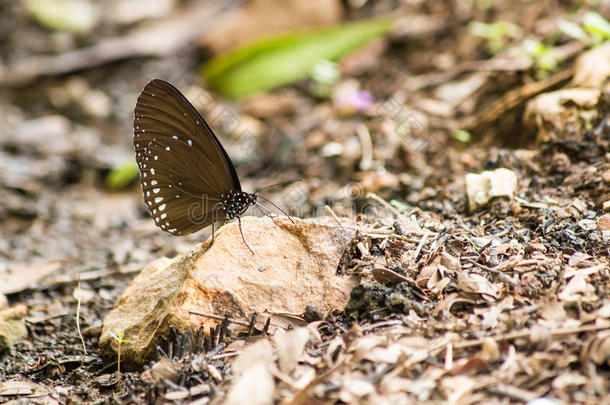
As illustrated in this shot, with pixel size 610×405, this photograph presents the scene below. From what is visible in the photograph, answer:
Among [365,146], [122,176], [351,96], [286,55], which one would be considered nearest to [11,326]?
[122,176]

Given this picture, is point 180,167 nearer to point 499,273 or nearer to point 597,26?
point 499,273

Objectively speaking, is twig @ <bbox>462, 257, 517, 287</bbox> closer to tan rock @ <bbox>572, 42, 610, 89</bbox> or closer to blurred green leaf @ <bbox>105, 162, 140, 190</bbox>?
tan rock @ <bbox>572, 42, 610, 89</bbox>

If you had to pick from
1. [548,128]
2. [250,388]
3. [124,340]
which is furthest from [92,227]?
[548,128]

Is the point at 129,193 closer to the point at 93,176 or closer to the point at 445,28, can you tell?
the point at 93,176

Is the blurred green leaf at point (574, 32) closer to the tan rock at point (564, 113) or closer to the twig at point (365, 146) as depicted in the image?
the tan rock at point (564, 113)

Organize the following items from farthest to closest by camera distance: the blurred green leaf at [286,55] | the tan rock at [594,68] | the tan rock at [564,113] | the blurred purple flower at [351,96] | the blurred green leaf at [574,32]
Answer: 1. the blurred green leaf at [286,55]
2. the blurred purple flower at [351,96]
3. the blurred green leaf at [574,32]
4. the tan rock at [594,68]
5. the tan rock at [564,113]

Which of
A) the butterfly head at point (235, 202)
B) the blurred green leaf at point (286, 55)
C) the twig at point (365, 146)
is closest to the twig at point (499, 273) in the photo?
the butterfly head at point (235, 202)
